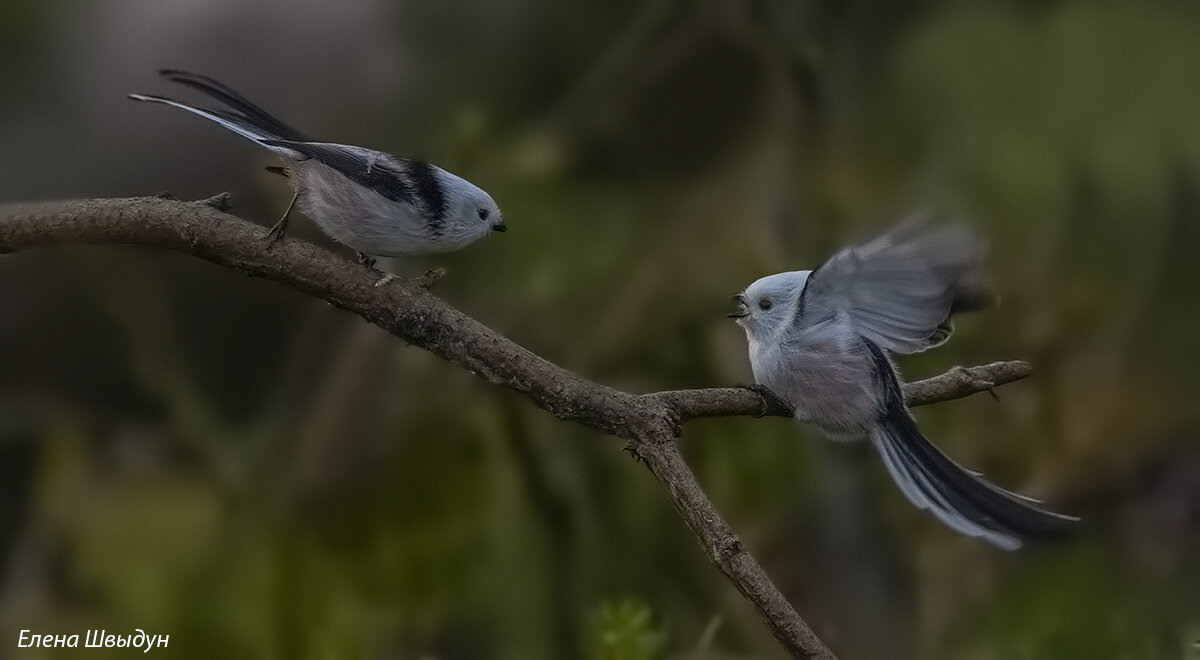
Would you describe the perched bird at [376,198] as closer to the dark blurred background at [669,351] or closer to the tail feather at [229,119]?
the tail feather at [229,119]

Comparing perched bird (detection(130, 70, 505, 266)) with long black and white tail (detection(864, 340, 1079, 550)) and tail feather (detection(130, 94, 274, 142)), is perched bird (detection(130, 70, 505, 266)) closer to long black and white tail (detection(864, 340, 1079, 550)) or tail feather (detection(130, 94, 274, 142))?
tail feather (detection(130, 94, 274, 142))

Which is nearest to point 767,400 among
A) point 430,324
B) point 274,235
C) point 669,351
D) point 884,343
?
point 884,343

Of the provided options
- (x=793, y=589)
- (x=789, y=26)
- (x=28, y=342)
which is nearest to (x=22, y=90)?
(x=28, y=342)

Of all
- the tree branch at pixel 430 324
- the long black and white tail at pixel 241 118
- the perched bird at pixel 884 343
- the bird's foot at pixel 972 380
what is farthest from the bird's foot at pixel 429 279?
the bird's foot at pixel 972 380

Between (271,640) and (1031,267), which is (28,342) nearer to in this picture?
(271,640)

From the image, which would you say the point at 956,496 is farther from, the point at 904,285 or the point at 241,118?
the point at 241,118

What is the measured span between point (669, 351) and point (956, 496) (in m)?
0.67

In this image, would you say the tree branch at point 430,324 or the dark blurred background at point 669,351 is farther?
the dark blurred background at point 669,351

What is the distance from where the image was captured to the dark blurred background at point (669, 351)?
1.34 meters


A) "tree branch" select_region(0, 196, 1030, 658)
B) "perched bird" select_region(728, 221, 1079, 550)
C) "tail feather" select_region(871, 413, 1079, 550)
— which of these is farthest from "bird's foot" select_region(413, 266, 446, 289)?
"tail feather" select_region(871, 413, 1079, 550)

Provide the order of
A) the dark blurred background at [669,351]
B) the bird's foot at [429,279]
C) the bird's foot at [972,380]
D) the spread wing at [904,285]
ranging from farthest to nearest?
1. the dark blurred background at [669,351]
2. the bird's foot at [972,380]
3. the bird's foot at [429,279]
4. the spread wing at [904,285]

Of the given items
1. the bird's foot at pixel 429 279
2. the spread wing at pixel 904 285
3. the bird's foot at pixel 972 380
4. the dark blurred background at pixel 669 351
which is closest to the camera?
the spread wing at pixel 904 285

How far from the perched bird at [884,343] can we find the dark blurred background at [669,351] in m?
0.52

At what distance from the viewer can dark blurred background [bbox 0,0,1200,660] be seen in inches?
52.9
